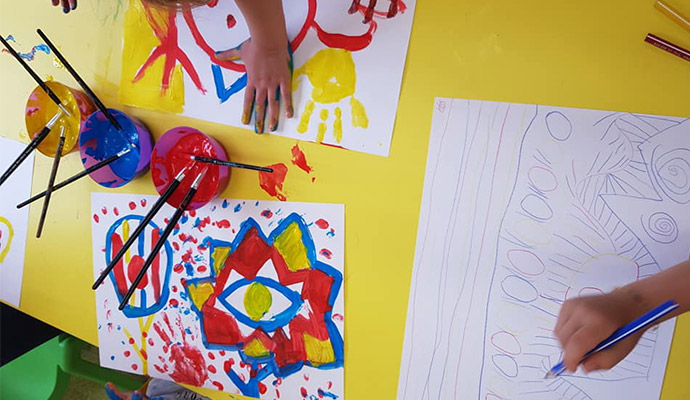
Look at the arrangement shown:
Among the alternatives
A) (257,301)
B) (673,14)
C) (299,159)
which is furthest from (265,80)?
(673,14)

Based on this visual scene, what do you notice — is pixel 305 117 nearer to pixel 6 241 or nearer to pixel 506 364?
pixel 506 364

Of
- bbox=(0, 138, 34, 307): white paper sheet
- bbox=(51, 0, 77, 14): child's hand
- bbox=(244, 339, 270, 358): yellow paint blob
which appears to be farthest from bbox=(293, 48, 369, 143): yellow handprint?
bbox=(0, 138, 34, 307): white paper sheet

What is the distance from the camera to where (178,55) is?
2.78 feet

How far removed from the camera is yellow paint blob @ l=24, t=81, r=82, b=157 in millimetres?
885

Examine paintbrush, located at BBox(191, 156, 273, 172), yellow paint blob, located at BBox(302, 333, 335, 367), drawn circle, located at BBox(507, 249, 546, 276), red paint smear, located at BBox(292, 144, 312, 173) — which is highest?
red paint smear, located at BBox(292, 144, 312, 173)

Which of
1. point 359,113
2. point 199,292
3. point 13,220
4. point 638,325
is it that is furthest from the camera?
point 13,220

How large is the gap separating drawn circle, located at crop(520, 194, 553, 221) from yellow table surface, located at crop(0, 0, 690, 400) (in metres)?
0.13

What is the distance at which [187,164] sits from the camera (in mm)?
832

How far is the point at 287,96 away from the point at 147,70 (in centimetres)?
28

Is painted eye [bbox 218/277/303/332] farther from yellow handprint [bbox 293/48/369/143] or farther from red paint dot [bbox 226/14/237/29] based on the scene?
red paint dot [bbox 226/14/237/29]

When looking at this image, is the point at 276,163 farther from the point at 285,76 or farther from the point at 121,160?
the point at 121,160

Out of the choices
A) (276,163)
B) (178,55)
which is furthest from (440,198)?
(178,55)

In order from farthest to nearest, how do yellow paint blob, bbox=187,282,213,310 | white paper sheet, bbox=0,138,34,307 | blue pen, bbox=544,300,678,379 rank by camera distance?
white paper sheet, bbox=0,138,34,307, yellow paint blob, bbox=187,282,213,310, blue pen, bbox=544,300,678,379

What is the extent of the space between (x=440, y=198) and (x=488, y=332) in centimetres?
20
